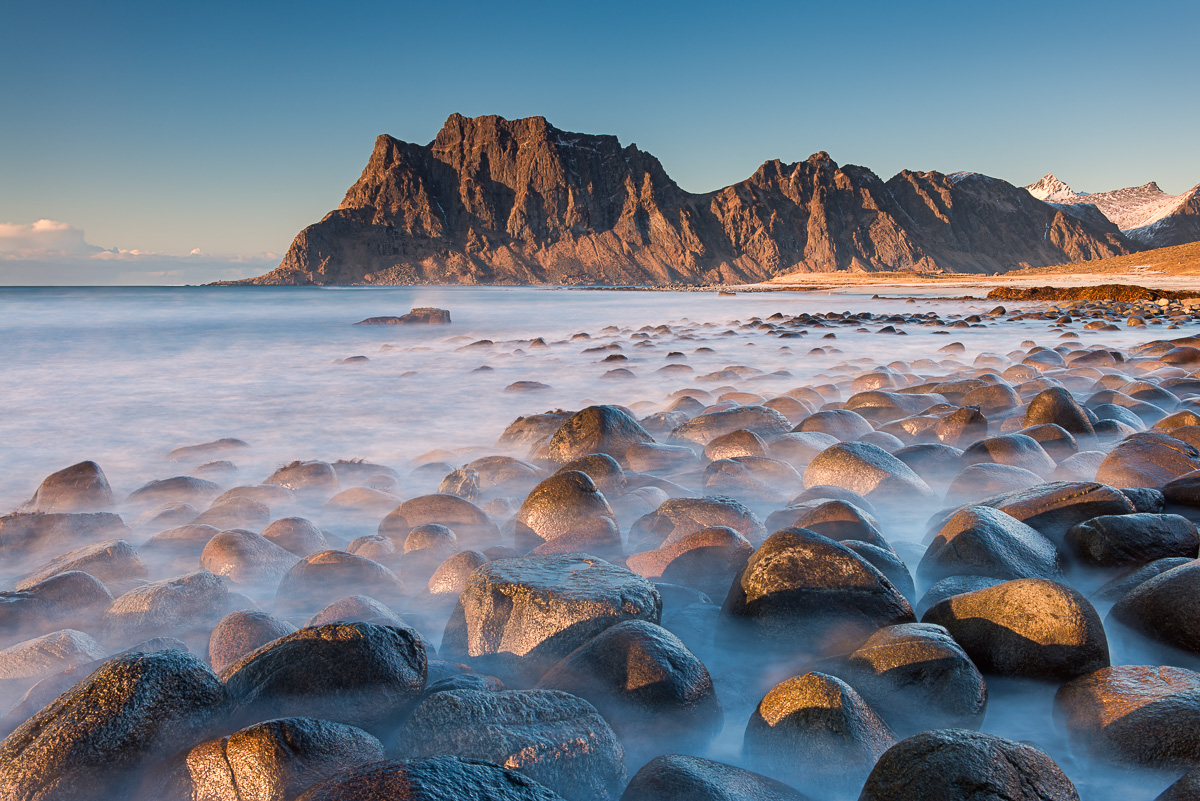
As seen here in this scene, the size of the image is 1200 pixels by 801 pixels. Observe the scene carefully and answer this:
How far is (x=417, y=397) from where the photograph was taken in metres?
8.30

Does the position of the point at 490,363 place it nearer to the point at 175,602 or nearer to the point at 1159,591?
the point at 175,602

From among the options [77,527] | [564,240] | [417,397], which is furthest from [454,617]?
[564,240]

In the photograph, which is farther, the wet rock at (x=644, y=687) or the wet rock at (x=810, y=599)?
the wet rock at (x=810, y=599)

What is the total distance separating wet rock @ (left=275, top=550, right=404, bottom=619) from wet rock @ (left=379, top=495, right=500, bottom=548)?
1.96 ft

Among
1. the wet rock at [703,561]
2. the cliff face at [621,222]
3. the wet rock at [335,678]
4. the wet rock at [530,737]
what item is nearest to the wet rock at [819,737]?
the wet rock at [530,737]

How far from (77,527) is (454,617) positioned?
2.68 m

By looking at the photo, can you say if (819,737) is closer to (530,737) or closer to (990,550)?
(530,737)

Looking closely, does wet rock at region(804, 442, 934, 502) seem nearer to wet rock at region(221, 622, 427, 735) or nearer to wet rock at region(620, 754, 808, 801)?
wet rock at region(620, 754, 808, 801)

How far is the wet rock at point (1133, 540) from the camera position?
8.50ft

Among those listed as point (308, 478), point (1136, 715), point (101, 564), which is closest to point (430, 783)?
point (1136, 715)

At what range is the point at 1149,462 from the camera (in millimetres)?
3658

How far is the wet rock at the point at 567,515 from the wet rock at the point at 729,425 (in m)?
1.96

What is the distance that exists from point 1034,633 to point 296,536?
314 cm

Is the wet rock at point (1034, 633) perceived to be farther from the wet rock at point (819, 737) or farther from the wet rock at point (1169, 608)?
the wet rock at point (819, 737)
